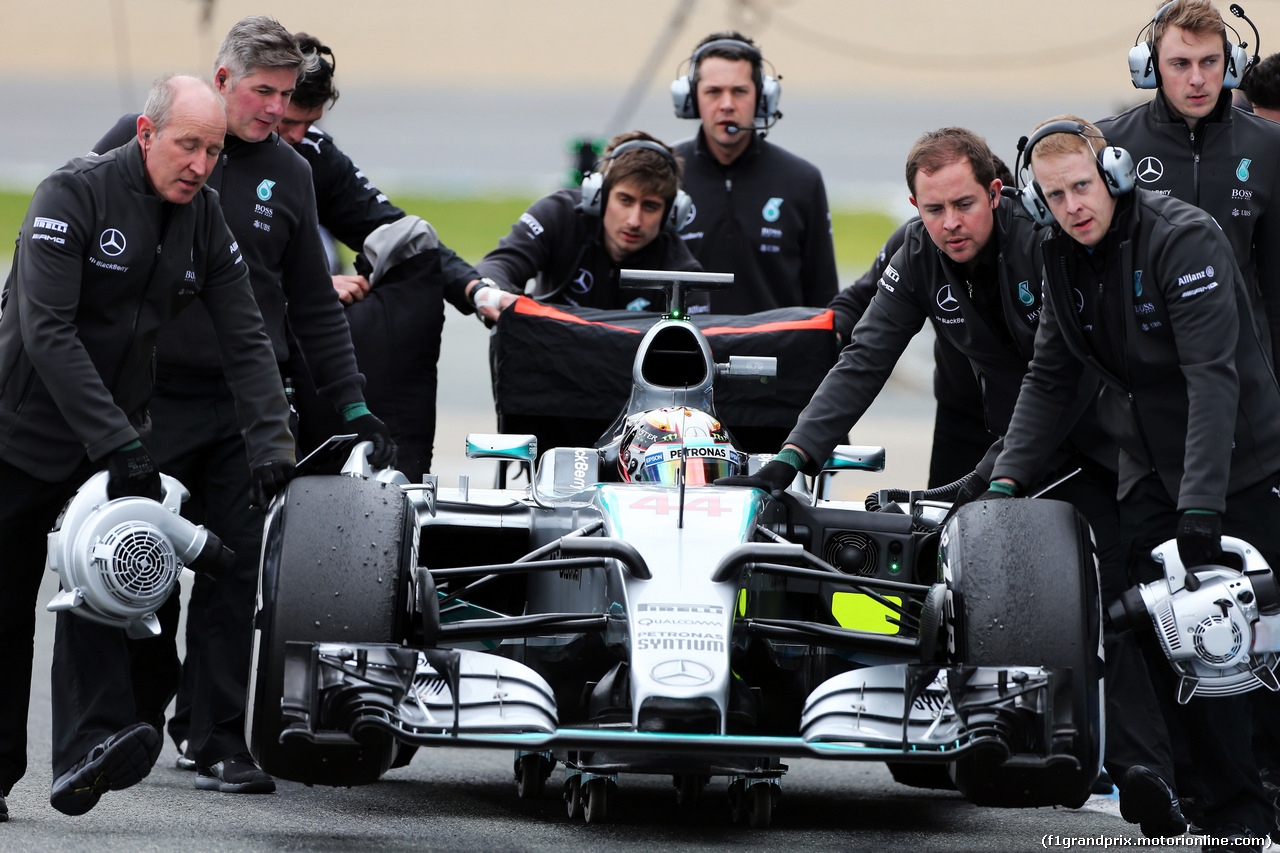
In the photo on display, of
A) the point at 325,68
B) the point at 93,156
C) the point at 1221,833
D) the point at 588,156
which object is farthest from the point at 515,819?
the point at 588,156

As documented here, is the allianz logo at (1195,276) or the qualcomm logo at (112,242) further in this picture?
the qualcomm logo at (112,242)

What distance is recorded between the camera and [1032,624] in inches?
168

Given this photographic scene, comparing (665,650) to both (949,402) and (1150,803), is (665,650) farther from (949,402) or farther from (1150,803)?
(949,402)

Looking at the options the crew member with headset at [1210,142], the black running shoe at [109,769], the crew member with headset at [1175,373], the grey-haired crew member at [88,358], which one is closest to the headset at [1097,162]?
the crew member with headset at [1175,373]

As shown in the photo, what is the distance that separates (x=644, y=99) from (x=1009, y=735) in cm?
3369

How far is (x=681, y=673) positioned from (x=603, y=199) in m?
3.12

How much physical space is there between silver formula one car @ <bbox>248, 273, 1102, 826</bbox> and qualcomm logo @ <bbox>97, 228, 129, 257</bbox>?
2.97 feet

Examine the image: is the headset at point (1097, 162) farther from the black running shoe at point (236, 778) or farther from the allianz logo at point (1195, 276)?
the black running shoe at point (236, 778)

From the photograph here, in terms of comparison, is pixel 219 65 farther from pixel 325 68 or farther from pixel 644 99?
pixel 644 99

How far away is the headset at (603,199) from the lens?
6.86 metres

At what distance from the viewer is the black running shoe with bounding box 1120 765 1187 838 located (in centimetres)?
456

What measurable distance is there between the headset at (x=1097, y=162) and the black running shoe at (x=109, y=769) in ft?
9.52

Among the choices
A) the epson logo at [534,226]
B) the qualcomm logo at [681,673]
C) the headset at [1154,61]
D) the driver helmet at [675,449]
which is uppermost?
the headset at [1154,61]

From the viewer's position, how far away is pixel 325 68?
6.59 m
